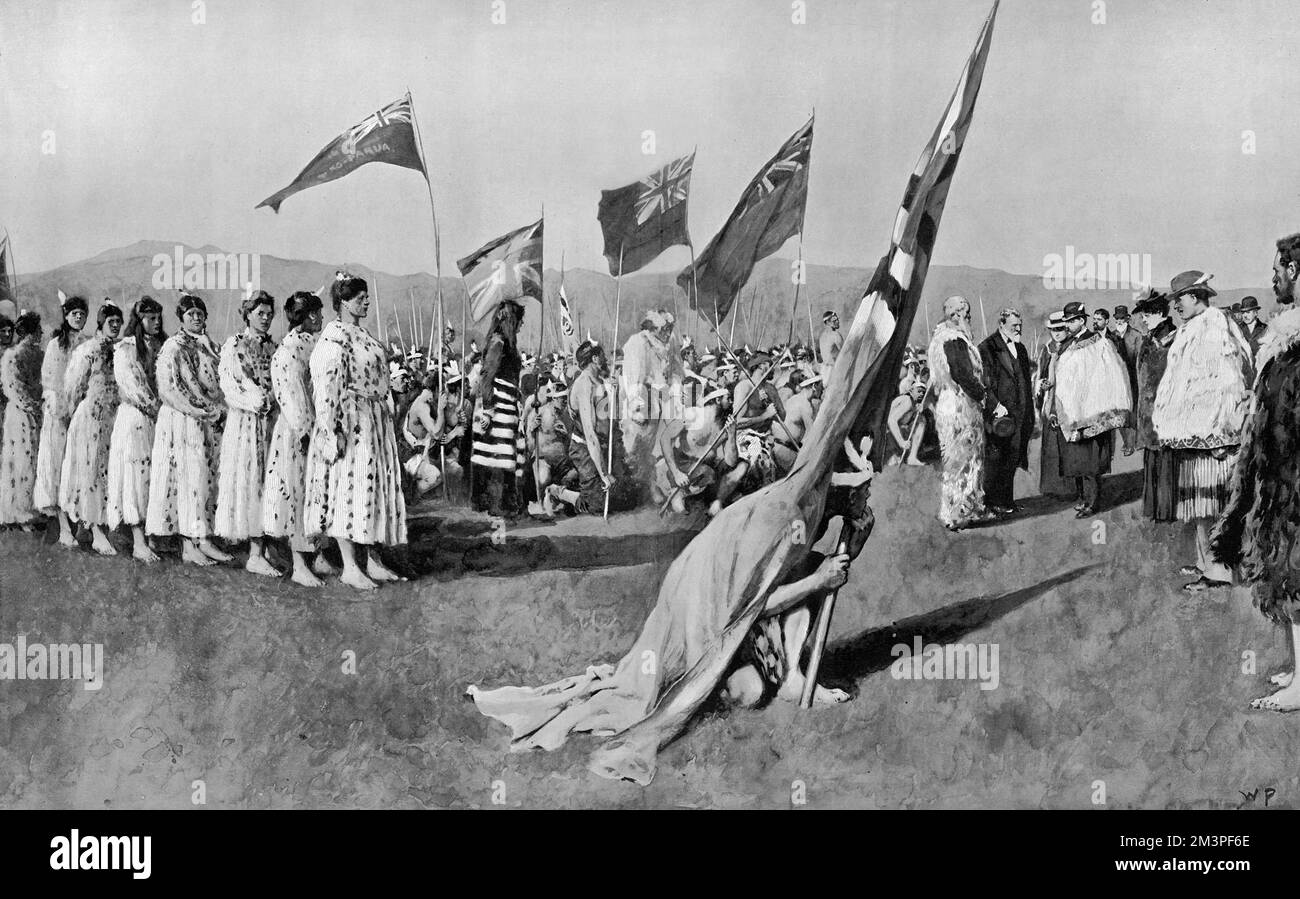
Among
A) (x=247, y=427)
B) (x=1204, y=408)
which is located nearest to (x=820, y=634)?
(x=1204, y=408)

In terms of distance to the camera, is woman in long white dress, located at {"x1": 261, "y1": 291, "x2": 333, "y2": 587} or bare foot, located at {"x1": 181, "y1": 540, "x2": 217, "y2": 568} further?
bare foot, located at {"x1": 181, "y1": 540, "x2": 217, "y2": 568}

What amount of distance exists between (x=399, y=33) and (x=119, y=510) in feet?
11.0

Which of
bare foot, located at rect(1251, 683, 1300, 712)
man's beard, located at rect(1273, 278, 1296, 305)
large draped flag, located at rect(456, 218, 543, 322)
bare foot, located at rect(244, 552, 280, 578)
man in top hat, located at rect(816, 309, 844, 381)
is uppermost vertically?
large draped flag, located at rect(456, 218, 543, 322)

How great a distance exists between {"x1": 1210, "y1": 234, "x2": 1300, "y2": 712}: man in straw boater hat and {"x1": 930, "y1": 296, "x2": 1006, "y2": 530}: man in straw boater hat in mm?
1502

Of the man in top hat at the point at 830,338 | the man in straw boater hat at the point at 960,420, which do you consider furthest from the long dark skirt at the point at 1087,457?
the man in top hat at the point at 830,338

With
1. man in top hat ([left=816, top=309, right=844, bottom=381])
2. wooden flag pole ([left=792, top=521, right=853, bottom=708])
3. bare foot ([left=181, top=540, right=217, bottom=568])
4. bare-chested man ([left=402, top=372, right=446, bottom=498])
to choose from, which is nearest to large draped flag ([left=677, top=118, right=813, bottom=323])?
man in top hat ([left=816, top=309, right=844, bottom=381])

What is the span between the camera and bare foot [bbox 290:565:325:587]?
7762 mm

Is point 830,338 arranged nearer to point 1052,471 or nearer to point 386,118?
point 1052,471

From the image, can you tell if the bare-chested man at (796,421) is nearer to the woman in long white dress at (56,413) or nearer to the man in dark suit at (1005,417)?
→ the man in dark suit at (1005,417)

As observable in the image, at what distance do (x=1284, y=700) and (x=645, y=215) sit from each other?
4865 millimetres

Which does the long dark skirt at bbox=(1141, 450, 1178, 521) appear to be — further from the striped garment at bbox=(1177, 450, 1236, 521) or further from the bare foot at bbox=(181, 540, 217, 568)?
the bare foot at bbox=(181, 540, 217, 568)

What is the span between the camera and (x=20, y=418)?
786 centimetres

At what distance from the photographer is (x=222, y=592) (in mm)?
7805
